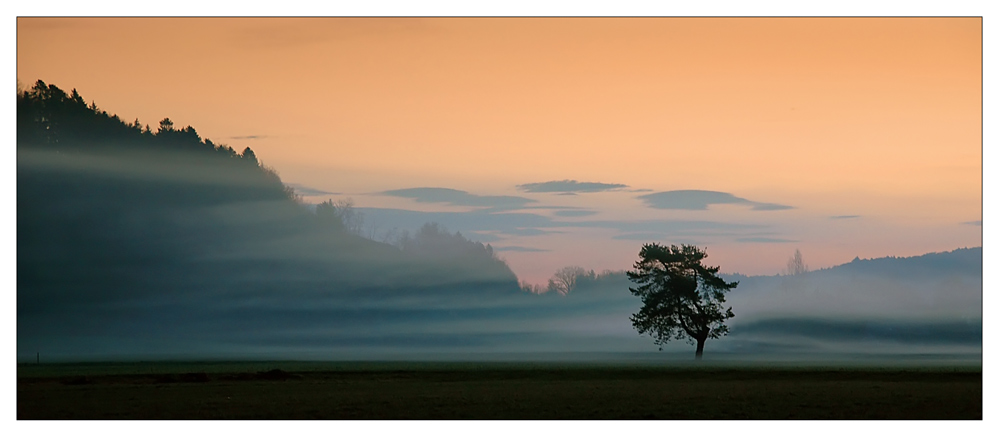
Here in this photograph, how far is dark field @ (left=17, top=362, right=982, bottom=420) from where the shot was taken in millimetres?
29875

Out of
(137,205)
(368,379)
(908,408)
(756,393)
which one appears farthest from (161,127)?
(908,408)

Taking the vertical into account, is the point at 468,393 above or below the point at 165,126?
below

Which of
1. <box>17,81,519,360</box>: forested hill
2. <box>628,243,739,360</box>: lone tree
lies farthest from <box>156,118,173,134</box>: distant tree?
<box>628,243,739,360</box>: lone tree

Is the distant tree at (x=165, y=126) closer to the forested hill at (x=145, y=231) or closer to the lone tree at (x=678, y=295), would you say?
the forested hill at (x=145, y=231)

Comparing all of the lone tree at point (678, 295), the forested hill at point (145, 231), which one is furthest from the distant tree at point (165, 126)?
the lone tree at point (678, 295)

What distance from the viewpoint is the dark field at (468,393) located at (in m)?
29.9

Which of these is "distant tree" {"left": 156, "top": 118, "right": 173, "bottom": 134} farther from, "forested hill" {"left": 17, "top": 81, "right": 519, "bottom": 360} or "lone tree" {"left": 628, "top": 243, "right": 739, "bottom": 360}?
"lone tree" {"left": 628, "top": 243, "right": 739, "bottom": 360}

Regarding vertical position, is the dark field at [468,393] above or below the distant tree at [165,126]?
below

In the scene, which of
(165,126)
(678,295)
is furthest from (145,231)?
(678,295)

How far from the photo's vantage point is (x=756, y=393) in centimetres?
3319

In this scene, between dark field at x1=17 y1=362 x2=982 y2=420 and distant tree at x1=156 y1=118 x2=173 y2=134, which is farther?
distant tree at x1=156 y1=118 x2=173 y2=134

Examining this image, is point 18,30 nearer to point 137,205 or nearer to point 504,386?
point 137,205

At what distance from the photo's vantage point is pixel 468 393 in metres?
33.2

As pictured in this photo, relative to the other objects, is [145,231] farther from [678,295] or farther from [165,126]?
[678,295]
